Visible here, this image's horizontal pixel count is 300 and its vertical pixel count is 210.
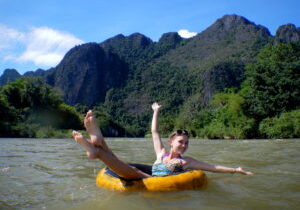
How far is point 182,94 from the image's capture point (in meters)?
115

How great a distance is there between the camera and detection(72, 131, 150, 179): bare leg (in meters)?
3.28

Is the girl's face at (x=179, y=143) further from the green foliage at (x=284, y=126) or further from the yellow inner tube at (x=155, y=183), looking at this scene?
the green foliage at (x=284, y=126)

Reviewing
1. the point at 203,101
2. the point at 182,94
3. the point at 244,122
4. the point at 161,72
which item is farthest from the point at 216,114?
the point at 161,72

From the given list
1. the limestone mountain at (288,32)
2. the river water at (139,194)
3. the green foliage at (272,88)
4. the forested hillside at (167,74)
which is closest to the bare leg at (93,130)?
the river water at (139,194)

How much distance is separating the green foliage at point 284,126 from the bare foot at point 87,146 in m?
22.9

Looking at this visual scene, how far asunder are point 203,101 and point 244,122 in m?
66.6

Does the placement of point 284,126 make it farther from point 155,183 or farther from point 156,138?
point 155,183

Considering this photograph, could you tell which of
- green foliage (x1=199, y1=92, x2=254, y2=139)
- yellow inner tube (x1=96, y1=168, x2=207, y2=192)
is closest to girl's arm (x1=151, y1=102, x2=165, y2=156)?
yellow inner tube (x1=96, y1=168, x2=207, y2=192)

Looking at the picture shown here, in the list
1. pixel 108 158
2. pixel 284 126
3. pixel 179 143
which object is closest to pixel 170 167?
pixel 179 143

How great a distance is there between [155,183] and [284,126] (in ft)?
74.7

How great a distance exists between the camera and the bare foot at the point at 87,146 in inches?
128

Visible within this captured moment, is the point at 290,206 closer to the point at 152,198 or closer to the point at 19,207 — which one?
the point at 152,198

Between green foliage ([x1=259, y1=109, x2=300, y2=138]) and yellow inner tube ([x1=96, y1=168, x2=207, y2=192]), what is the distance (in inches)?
854

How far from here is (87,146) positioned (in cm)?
329
